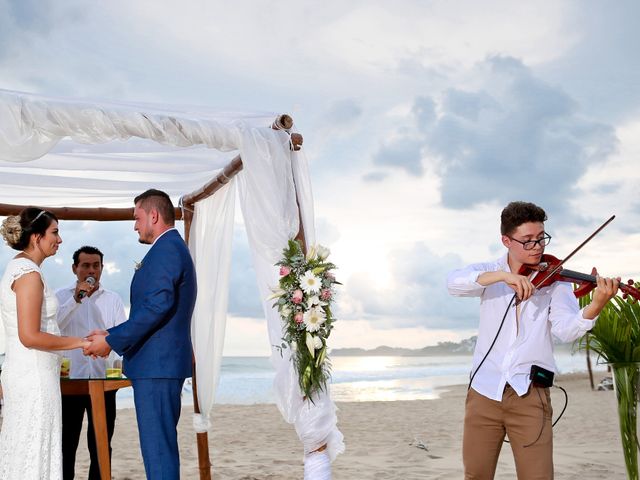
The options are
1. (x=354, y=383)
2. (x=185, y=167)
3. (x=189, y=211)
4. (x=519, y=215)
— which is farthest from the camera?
(x=354, y=383)

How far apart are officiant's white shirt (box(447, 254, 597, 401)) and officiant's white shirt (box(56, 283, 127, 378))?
3398 millimetres

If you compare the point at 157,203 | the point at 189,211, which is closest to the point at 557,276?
the point at 157,203

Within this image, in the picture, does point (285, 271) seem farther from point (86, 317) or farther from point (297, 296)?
point (86, 317)

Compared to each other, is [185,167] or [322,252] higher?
[185,167]

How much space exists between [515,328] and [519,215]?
507 mm

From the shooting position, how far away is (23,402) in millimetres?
3844

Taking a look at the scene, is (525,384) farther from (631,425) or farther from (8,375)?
(8,375)

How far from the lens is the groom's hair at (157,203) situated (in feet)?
12.6

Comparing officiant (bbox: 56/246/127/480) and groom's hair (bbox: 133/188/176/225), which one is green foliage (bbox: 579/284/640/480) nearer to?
groom's hair (bbox: 133/188/176/225)

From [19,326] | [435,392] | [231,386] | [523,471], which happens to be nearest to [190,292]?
[19,326]

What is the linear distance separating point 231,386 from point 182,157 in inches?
937

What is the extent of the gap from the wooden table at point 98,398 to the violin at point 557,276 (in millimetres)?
2664

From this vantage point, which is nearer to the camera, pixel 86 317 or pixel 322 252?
pixel 322 252

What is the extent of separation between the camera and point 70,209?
21.6 ft
